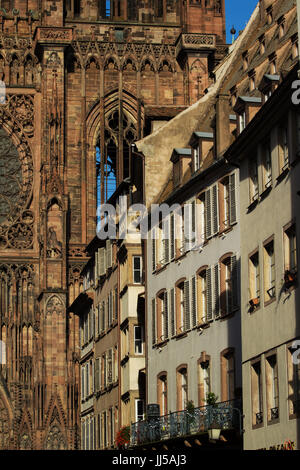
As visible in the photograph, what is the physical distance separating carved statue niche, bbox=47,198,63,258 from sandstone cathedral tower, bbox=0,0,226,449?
0.05 m

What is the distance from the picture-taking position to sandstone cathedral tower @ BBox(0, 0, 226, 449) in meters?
65.9

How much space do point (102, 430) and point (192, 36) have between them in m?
26.1

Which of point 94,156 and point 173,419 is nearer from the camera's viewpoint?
point 173,419

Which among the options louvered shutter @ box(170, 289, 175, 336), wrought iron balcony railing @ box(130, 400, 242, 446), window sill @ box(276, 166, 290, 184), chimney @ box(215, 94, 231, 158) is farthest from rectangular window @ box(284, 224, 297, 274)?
louvered shutter @ box(170, 289, 175, 336)

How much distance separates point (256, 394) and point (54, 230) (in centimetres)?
3909

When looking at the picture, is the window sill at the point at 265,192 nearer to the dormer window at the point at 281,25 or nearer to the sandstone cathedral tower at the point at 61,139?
the dormer window at the point at 281,25

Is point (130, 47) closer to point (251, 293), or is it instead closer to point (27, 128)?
point (27, 128)

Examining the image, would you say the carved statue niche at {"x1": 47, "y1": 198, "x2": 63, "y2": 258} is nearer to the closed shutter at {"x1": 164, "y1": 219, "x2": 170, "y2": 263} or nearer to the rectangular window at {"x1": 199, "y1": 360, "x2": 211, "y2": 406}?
the closed shutter at {"x1": 164, "y1": 219, "x2": 170, "y2": 263}

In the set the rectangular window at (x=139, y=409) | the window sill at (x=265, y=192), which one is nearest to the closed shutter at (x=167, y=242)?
the rectangular window at (x=139, y=409)

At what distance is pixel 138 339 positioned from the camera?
47.4m

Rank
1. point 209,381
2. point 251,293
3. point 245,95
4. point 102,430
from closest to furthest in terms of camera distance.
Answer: point 251,293 → point 209,381 → point 245,95 → point 102,430

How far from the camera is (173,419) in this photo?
36812 mm
